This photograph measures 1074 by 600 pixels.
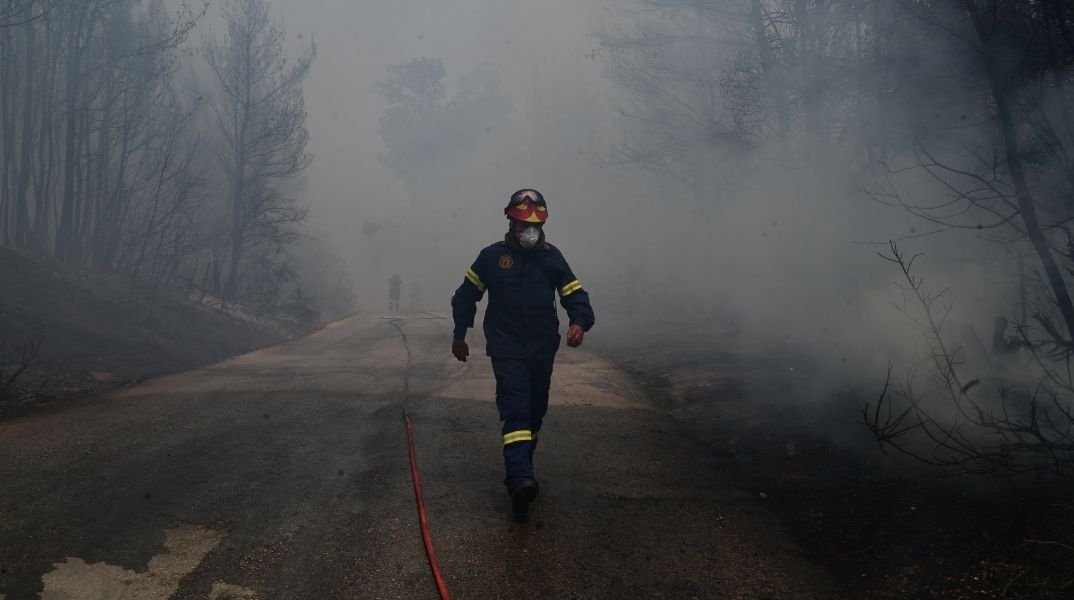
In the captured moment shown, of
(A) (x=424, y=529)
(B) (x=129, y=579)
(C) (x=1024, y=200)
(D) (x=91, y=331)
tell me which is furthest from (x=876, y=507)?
(D) (x=91, y=331)

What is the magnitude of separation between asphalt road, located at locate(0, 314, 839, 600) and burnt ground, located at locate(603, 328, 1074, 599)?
21 cm

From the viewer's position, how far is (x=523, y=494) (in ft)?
10.4

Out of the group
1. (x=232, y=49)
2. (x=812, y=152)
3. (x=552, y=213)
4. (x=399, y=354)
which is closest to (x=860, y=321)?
(x=812, y=152)

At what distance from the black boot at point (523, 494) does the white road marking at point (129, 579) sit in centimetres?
127

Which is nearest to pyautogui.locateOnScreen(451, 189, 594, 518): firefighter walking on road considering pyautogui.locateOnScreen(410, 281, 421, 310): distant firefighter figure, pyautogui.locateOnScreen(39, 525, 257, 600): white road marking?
pyautogui.locateOnScreen(39, 525, 257, 600): white road marking

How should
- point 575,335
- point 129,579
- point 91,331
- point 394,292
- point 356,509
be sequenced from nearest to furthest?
point 129,579
point 356,509
point 575,335
point 91,331
point 394,292

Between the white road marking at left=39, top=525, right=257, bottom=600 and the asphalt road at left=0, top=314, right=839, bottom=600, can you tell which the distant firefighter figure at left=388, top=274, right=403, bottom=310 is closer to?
the asphalt road at left=0, top=314, right=839, bottom=600

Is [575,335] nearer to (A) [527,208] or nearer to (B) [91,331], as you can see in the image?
(A) [527,208]

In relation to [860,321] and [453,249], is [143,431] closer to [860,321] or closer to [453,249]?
[860,321]

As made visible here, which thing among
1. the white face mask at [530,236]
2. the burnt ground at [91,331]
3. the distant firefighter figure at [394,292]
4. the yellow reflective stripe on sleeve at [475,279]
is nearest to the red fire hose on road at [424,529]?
the yellow reflective stripe on sleeve at [475,279]

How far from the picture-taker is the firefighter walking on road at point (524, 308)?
11.9ft

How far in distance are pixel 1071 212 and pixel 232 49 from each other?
21.8 metres

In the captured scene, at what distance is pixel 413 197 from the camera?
4628cm

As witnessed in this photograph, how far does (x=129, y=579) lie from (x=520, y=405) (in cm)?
197
